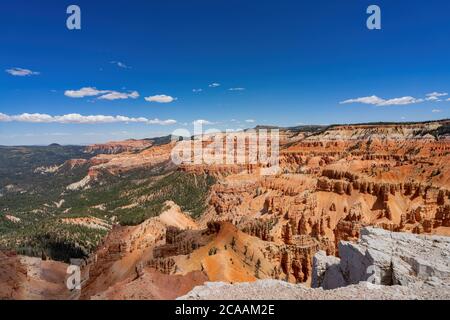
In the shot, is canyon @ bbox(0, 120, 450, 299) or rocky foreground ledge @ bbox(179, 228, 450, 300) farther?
canyon @ bbox(0, 120, 450, 299)

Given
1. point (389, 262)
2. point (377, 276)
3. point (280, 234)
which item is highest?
point (389, 262)

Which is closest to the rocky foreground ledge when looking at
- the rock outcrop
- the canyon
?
the rock outcrop

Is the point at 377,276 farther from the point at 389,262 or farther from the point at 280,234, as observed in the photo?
the point at 280,234

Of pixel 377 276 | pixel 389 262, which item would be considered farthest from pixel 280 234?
pixel 377 276

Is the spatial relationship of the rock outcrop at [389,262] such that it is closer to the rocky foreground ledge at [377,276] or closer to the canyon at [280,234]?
the rocky foreground ledge at [377,276]

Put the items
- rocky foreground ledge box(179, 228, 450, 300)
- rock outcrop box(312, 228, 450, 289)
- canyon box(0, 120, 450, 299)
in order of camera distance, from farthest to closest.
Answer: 1. canyon box(0, 120, 450, 299)
2. rock outcrop box(312, 228, 450, 289)
3. rocky foreground ledge box(179, 228, 450, 300)

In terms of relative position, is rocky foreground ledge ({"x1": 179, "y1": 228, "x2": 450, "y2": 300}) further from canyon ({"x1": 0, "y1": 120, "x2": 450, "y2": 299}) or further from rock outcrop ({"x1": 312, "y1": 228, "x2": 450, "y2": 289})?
canyon ({"x1": 0, "y1": 120, "x2": 450, "y2": 299})
